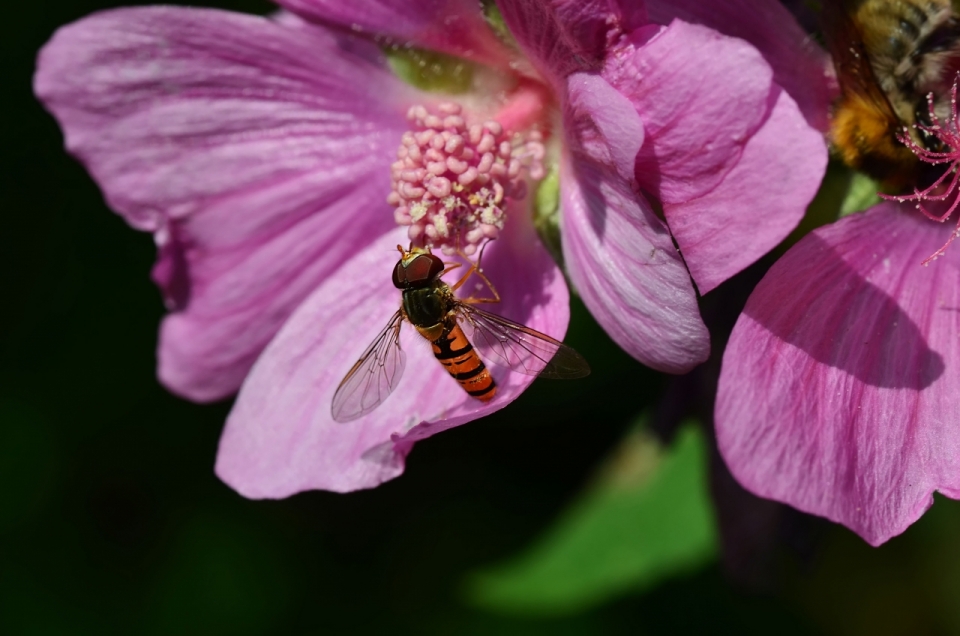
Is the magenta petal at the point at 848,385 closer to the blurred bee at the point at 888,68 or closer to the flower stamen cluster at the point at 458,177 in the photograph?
the blurred bee at the point at 888,68

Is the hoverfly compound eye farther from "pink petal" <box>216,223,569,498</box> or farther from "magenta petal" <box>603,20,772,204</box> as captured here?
"magenta petal" <box>603,20,772,204</box>

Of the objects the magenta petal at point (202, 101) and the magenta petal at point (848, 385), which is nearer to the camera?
the magenta petal at point (848, 385)

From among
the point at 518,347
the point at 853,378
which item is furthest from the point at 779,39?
the point at 518,347

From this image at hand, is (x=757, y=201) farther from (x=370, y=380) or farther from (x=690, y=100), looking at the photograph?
(x=370, y=380)

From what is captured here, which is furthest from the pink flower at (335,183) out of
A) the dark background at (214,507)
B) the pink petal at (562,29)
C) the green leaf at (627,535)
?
the green leaf at (627,535)

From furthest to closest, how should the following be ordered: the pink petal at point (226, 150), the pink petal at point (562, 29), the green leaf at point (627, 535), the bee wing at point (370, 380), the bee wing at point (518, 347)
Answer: the green leaf at point (627, 535) < the pink petal at point (226, 150) < the bee wing at point (370, 380) < the bee wing at point (518, 347) < the pink petal at point (562, 29)

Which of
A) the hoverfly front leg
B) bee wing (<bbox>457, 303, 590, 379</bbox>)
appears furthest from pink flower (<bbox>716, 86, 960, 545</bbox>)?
the hoverfly front leg
